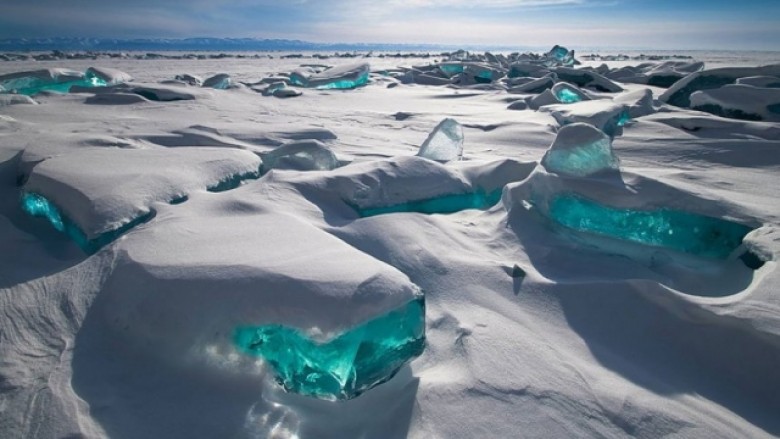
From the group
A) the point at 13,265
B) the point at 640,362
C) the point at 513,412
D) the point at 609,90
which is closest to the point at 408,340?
the point at 513,412

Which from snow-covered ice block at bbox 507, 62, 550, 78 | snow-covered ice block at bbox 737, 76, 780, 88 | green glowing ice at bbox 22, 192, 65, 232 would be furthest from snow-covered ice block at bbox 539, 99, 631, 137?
snow-covered ice block at bbox 507, 62, 550, 78

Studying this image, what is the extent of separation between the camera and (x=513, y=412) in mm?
861

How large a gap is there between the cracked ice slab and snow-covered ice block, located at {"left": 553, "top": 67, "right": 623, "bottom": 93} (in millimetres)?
6034

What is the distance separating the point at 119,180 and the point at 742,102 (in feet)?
14.8

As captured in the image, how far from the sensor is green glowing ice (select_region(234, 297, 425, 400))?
0.89 m

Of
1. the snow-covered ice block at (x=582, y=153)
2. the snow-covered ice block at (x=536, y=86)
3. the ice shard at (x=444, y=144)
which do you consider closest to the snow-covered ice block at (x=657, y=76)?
the snow-covered ice block at (x=536, y=86)

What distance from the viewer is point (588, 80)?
6.77 m

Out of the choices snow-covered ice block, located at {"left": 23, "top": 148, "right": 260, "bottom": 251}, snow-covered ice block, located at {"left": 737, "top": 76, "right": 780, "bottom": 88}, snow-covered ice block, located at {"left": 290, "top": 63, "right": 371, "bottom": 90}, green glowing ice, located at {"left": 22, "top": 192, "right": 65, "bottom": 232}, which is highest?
snow-covered ice block, located at {"left": 290, "top": 63, "right": 371, "bottom": 90}

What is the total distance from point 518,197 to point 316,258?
3.14ft

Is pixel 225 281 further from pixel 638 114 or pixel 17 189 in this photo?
pixel 638 114

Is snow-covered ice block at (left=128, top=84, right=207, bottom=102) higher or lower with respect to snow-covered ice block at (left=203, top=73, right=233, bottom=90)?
lower

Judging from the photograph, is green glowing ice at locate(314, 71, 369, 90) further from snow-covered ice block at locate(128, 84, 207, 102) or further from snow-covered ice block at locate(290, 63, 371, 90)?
snow-covered ice block at locate(128, 84, 207, 102)

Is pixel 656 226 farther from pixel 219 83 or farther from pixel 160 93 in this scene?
pixel 219 83

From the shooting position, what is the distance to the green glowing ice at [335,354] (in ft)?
2.93
